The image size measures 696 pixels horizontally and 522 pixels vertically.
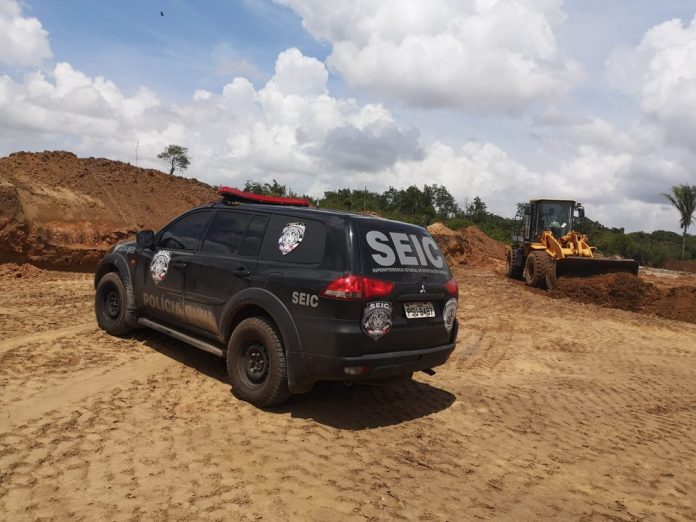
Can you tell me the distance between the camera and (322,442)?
4012 millimetres

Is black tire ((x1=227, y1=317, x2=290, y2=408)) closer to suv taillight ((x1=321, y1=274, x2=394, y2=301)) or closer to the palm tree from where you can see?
suv taillight ((x1=321, y1=274, x2=394, y2=301))

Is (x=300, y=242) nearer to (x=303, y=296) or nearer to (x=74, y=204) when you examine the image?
(x=303, y=296)

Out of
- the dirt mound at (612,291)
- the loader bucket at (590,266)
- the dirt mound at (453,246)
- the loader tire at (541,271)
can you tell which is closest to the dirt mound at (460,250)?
the dirt mound at (453,246)

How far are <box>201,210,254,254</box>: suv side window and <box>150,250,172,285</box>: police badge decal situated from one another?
23.1 inches

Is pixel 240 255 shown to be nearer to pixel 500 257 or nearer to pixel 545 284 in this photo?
pixel 545 284

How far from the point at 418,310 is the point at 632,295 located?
1131 cm

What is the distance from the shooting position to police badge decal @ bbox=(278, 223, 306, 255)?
4543mm

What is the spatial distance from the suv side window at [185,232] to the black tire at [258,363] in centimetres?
132

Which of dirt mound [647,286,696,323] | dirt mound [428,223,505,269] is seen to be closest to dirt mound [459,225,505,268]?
dirt mound [428,223,505,269]

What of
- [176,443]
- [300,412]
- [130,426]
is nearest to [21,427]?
[130,426]

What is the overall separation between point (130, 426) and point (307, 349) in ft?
4.71

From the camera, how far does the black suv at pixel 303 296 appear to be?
4.08 meters

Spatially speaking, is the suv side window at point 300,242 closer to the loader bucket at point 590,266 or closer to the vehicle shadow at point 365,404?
the vehicle shadow at point 365,404

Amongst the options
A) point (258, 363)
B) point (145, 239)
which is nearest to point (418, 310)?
point (258, 363)
